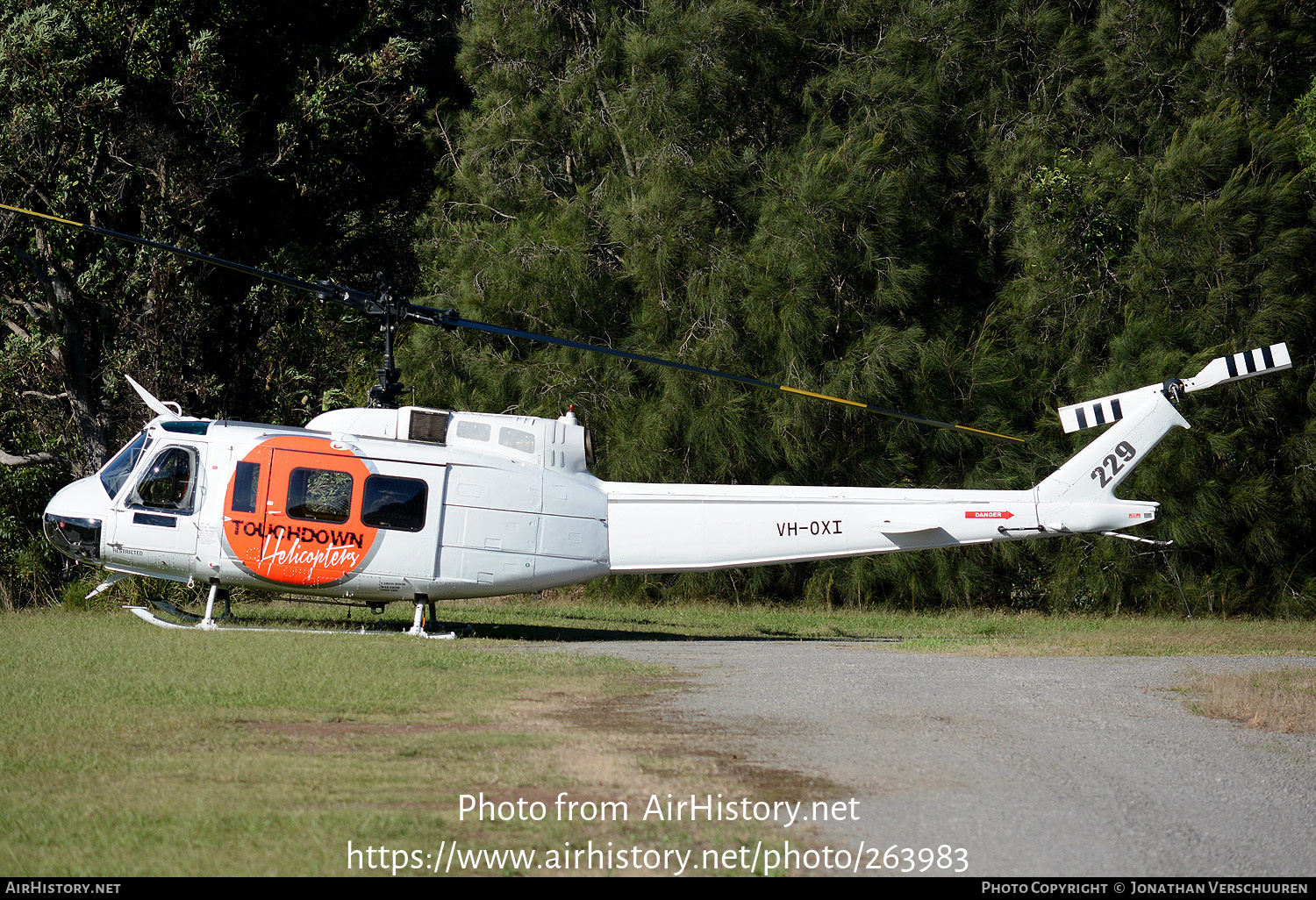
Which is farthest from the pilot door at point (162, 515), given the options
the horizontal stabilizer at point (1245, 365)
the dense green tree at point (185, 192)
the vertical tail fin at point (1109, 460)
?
the horizontal stabilizer at point (1245, 365)

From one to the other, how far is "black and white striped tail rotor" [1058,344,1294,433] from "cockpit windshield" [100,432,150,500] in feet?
31.4

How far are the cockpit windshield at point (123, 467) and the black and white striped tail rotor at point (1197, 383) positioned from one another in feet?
31.4

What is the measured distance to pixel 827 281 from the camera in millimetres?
18297

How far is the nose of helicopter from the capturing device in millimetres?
11766

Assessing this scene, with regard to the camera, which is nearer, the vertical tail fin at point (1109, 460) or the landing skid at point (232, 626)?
the landing skid at point (232, 626)

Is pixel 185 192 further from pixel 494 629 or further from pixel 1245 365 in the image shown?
pixel 1245 365

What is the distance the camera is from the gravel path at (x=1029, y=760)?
485cm

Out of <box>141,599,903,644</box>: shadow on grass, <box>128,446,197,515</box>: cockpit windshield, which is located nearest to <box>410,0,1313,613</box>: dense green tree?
<box>141,599,903,644</box>: shadow on grass

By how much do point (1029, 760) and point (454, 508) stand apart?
7009 millimetres

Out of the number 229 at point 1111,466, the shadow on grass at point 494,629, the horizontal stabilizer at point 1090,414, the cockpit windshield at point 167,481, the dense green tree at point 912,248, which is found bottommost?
the shadow on grass at point 494,629

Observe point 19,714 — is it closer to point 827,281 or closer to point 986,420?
point 827,281

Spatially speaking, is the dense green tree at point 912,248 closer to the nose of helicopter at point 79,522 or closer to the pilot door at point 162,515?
the pilot door at point 162,515

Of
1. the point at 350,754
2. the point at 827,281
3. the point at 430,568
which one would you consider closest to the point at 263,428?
the point at 430,568

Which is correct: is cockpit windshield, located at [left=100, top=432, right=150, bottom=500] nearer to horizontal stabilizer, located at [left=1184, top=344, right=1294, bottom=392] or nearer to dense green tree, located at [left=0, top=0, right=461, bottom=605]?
dense green tree, located at [left=0, top=0, right=461, bottom=605]
